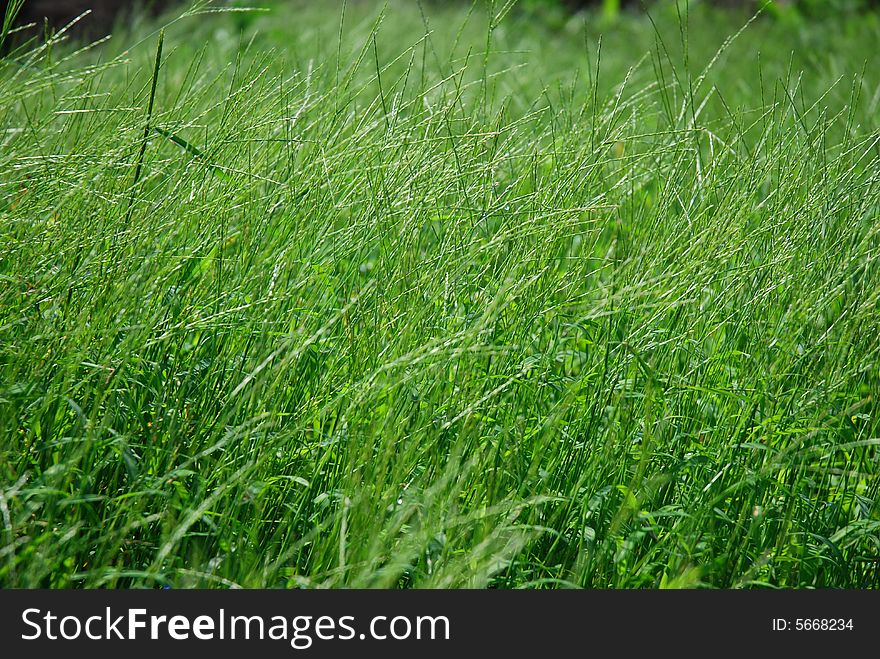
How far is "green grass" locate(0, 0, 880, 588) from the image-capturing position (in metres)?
1.40

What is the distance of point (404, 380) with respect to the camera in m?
1.46

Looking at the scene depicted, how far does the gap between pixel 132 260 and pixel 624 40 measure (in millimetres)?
5266

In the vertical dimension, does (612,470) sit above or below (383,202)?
below

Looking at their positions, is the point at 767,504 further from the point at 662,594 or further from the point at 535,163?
the point at 535,163

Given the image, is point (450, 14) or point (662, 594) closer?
point (662, 594)

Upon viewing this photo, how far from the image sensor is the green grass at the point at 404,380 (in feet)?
4.59

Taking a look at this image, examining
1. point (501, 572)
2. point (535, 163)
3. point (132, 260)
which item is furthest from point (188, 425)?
point (535, 163)

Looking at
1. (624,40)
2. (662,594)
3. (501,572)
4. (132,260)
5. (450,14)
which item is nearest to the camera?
(662,594)

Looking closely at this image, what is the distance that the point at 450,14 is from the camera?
656 centimetres

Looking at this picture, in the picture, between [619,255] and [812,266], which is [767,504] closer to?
[812,266]

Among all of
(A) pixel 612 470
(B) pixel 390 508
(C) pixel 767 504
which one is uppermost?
(B) pixel 390 508

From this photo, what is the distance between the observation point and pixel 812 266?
5.87 ft

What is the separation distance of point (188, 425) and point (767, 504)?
106cm

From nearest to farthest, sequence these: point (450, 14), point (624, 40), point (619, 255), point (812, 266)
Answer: point (812, 266)
point (619, 255)
point (624, 40)
point (450, 14)
